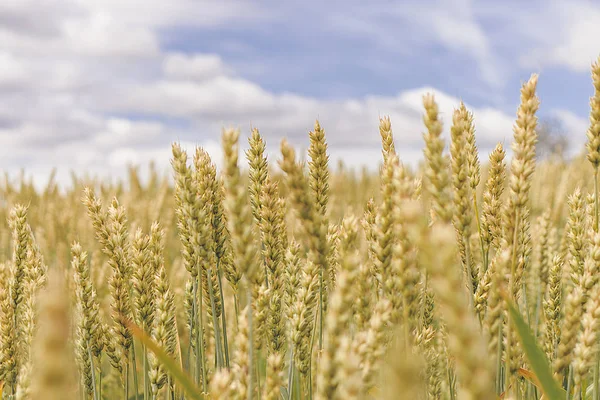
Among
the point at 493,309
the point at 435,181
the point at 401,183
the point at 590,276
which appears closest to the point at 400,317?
the point at 493,309

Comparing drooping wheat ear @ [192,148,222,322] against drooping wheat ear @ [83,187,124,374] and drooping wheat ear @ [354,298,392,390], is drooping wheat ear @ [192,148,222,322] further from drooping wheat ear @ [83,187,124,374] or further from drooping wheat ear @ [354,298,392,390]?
drooping wheat ear @ [354,298,392,390]

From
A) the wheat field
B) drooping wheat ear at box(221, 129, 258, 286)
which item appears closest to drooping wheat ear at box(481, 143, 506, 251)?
the wheat field

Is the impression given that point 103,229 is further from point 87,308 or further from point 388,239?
point 388,239

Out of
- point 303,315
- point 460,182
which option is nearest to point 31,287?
point 303,315

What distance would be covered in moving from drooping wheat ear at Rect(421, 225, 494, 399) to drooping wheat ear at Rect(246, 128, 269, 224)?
1247 mm

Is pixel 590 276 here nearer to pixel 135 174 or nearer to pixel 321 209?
pixel 321 209

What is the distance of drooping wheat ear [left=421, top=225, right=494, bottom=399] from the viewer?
761mm

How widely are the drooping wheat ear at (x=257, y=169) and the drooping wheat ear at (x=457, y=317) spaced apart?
1247 mm

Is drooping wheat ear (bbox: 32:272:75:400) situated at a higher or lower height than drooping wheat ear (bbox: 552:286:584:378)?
higher

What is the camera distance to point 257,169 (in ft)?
6.66

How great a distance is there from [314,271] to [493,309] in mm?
538

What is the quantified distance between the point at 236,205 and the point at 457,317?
2.62ft

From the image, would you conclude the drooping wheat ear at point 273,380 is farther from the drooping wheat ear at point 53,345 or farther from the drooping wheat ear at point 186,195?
the drooping wheat ear at point 53,345

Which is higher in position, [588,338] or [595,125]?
[595,125]
